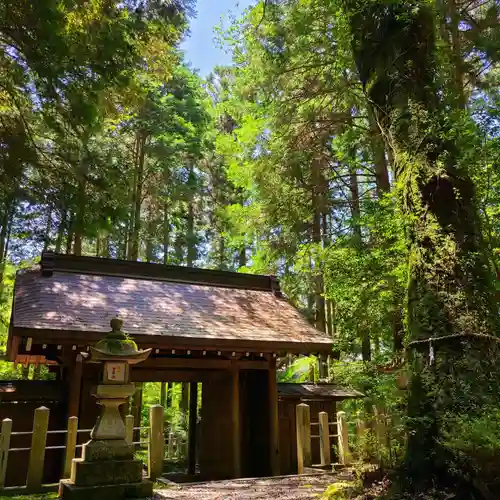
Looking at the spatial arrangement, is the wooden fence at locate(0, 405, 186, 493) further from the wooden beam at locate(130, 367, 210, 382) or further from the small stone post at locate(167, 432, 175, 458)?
the small stone post at locate(167, 432, 175, 458)

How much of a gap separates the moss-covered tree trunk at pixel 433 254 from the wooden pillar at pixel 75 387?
515 cm

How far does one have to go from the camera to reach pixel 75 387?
677cm

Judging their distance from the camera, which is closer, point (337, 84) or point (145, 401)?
point (337, 84)

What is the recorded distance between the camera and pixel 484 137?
5.32 metres

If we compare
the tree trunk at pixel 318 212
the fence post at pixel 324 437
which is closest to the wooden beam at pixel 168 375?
the fence post at pixel 324 437

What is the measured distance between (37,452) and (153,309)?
114 inches

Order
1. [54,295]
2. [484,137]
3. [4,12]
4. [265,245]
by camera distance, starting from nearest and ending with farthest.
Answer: [4,12] < [484,137] < [54,295] < [265,245]

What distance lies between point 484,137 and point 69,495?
598 centimetres

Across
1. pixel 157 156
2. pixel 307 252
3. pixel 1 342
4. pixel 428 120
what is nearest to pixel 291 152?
pixel 307 252

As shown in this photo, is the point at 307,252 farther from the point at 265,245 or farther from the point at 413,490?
the point at 413,490

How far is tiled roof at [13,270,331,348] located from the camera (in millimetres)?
6668

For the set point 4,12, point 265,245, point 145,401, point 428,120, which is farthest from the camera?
point 145,401

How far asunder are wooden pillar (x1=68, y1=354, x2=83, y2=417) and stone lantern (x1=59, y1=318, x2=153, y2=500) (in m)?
2.14

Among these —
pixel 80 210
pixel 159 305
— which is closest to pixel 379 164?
pixel 159 305
